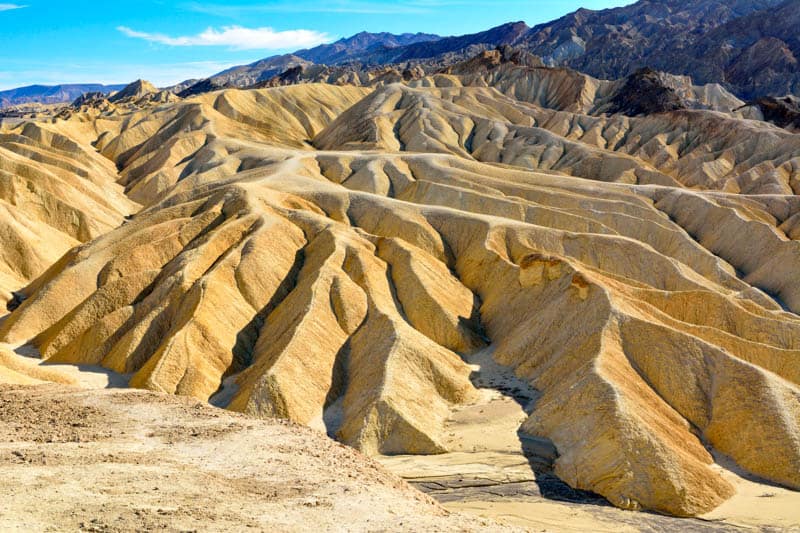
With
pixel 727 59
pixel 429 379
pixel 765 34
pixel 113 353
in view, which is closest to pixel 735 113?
pixel 727 59

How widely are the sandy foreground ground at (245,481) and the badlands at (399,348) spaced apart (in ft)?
0.33

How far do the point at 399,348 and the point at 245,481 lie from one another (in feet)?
62.6

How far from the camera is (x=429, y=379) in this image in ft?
120

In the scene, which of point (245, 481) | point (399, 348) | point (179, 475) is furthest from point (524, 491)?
point (179, 475)

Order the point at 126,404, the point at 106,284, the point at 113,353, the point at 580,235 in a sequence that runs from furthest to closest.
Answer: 1. the point at 580,235
2. the point at 106,284
3. the point at 113,353
4. the point at 126,404

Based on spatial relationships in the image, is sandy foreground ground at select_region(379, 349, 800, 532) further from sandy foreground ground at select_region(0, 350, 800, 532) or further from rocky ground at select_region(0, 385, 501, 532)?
rocky ground at select_region(0, 385, 501, 532)

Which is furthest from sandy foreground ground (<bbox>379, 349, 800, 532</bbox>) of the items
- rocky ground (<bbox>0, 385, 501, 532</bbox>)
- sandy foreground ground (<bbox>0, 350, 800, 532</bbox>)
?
rocky ground (<bbox>0, 385, 501, 532</bbox>)

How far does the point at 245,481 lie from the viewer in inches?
711

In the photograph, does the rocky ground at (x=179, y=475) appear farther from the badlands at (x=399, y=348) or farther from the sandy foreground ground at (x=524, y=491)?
the sandy foreground ground at (x=524, y=491)

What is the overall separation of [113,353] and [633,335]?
30.5 meters

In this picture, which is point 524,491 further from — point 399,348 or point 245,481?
point 245,481

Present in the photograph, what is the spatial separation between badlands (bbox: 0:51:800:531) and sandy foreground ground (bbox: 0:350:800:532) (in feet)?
0.33

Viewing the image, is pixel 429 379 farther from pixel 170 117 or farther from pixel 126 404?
pixel 170 117

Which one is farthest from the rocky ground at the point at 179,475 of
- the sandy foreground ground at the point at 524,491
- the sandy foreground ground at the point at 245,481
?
the sandy foreground ground at the point at 524,491
